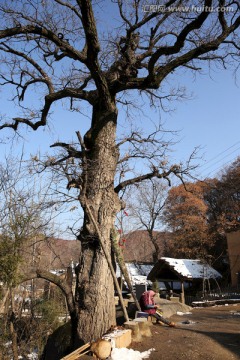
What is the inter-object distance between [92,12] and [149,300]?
8037mm

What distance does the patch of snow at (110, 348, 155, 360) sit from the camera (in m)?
5.84

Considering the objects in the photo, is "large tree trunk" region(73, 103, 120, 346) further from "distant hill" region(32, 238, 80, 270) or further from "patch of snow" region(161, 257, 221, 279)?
"patch of snow" region(161, 257, 221, 279)

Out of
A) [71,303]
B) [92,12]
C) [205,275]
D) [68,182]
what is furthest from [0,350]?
[205,275]

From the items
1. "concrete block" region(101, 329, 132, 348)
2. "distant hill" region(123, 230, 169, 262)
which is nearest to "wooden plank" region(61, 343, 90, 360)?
"concrete block" region(101, 329, 132, 348)

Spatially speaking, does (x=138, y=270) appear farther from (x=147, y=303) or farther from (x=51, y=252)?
(x=147, y=303)

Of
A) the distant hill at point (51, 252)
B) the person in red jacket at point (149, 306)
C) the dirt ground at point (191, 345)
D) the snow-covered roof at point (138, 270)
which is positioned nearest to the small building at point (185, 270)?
the snow-covered roof at point (138, 270)

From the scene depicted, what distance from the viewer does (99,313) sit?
22.2 feet

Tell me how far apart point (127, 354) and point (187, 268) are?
67.7 feet

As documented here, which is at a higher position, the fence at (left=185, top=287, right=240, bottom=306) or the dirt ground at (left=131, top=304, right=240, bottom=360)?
the dirt ground at (left=131, top=304, right=240, bottom=360)

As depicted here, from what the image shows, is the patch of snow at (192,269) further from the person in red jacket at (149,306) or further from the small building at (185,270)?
the person in red jacket at (149,306)

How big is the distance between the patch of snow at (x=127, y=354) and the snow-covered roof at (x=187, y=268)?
1863 cm

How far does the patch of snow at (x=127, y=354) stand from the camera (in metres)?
5.84

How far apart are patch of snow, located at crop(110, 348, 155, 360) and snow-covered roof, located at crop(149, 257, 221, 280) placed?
61.1 ft

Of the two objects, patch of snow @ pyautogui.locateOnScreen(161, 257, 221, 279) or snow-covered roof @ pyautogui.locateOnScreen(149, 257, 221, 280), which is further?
patch of snow @ pyautogui.locateOnScreen(161, 257, 221, 279)
